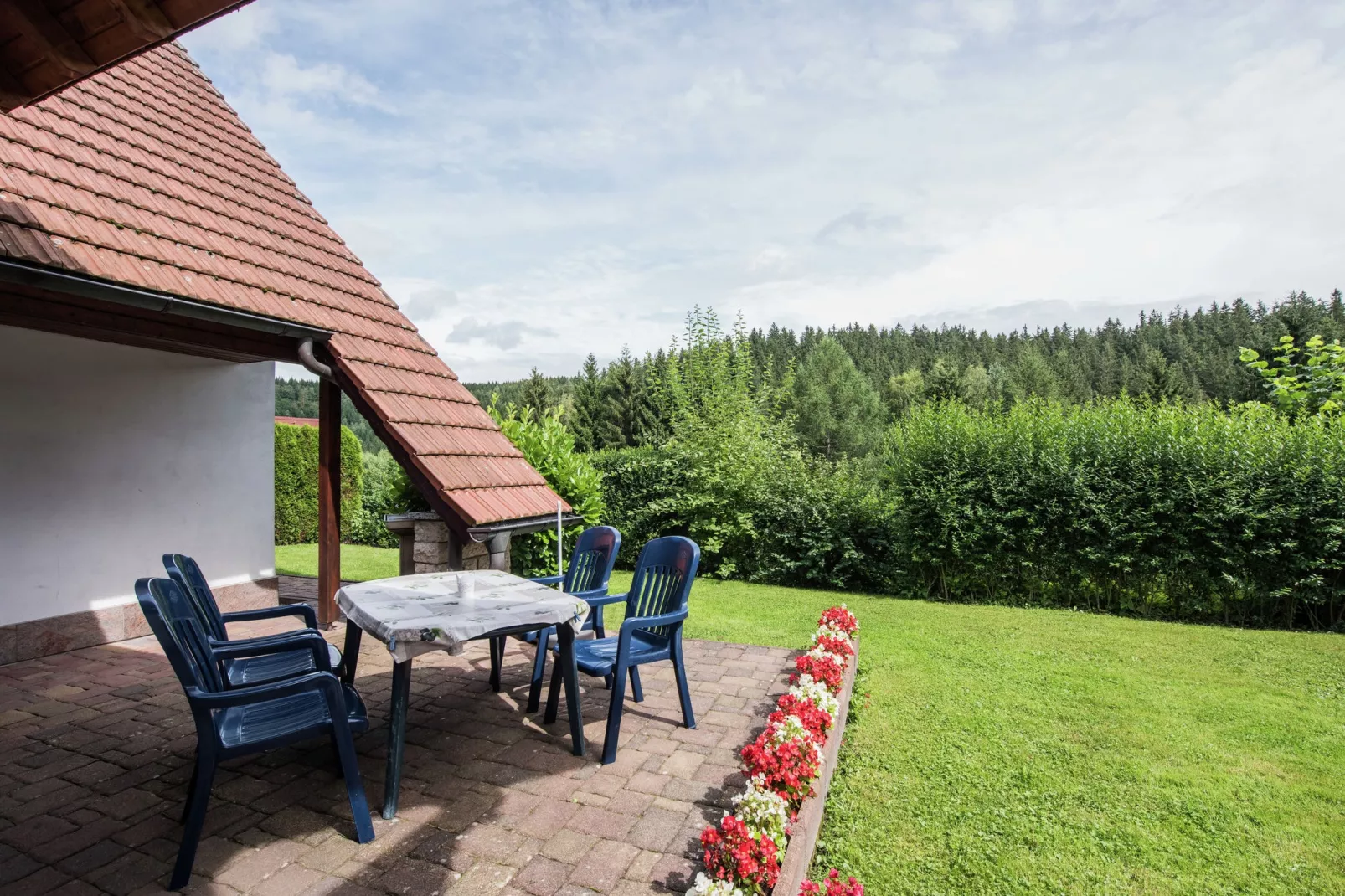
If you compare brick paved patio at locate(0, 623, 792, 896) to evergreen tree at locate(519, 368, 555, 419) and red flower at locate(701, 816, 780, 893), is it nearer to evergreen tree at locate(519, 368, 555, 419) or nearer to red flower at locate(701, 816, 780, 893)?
red flower at locate(701, 816, 780, 893)

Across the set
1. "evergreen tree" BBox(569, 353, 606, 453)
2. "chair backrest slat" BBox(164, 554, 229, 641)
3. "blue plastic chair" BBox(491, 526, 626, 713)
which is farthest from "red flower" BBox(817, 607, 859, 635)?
"evergreen tree" BBox(569, 353, 606, 453)

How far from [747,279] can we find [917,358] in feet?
96.8

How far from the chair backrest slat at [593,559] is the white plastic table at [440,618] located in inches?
25.7

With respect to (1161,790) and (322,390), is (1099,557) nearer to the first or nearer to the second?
(1161,790)

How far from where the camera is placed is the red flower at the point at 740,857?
7.38ft

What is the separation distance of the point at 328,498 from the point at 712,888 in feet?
14.6

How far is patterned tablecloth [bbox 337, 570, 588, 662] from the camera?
283cm

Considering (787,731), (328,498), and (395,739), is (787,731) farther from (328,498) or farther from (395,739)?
(328,498)

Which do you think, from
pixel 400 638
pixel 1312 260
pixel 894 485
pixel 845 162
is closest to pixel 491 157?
pixel 845 162

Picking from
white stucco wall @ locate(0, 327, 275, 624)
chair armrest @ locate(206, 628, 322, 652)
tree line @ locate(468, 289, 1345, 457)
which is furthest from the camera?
tree line @ locate(468, 289, 1345, 457)

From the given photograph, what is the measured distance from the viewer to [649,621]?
354 cm

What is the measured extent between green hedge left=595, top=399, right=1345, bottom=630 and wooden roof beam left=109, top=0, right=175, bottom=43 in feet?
29.4

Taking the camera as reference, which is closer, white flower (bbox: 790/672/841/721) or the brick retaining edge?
the brick retaining edge

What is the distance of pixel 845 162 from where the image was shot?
30.1ft
